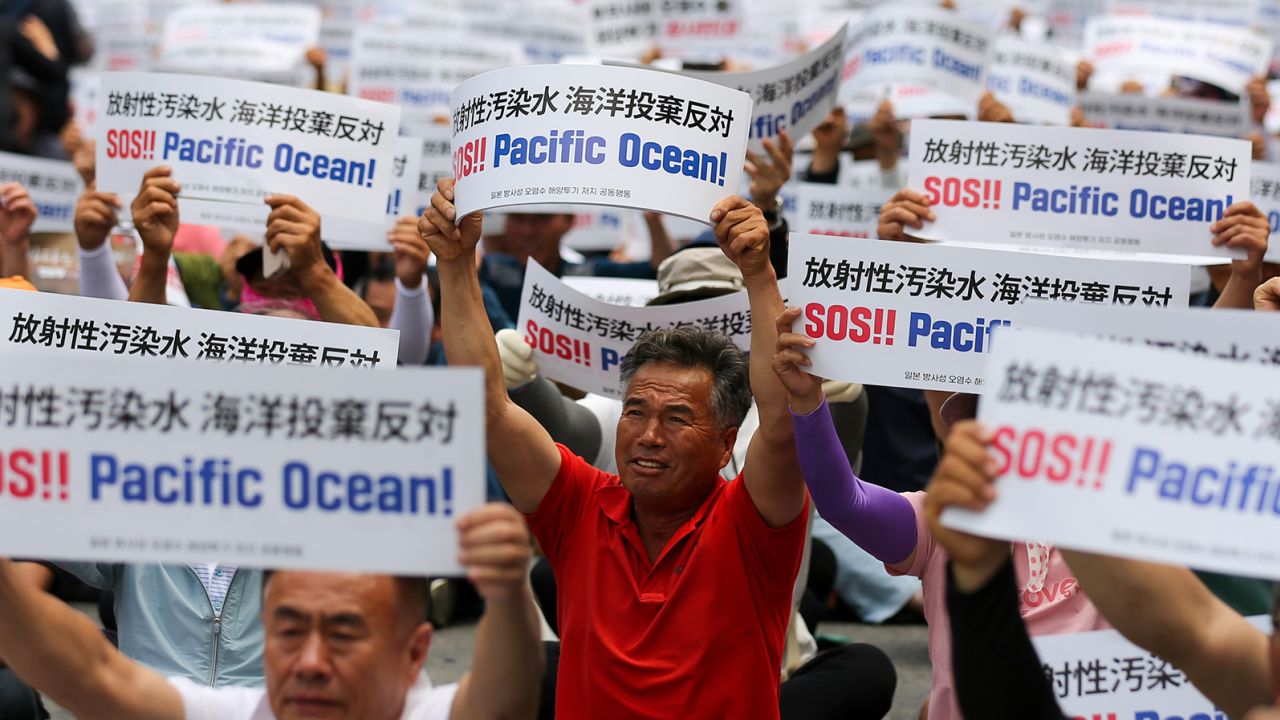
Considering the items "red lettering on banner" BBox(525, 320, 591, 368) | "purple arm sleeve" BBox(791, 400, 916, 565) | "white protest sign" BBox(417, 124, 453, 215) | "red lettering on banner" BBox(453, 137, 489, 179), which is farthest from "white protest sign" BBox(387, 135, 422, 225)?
"purple arm sleeve" BBox(791, 400, 916, 565)

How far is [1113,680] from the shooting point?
3285 millimetres

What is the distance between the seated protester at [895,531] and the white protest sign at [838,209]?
3011 millimetres

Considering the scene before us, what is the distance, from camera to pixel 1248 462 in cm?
240

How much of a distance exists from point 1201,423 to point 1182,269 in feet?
4.50

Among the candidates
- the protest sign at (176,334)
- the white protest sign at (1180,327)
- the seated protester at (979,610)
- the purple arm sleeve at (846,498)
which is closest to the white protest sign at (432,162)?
the protest sign at (176,334)

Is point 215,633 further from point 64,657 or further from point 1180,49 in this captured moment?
point 1180,49

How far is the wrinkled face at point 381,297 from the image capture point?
20.7 ft

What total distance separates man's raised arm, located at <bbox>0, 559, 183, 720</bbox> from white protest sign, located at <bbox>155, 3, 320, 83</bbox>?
22.0ft

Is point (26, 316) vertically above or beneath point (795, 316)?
beneath

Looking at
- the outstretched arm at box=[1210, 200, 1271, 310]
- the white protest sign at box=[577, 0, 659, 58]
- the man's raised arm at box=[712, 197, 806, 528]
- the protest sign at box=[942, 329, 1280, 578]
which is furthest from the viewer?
the white protest sign at box=[577, 0, 659, 58]

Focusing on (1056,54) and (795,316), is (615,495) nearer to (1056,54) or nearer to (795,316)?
(795,316)

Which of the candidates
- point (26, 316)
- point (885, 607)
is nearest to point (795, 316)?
point (26, 316)

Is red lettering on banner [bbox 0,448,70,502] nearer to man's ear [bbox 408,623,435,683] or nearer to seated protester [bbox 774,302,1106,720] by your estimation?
man's ear [bbox 408,623,435,683]

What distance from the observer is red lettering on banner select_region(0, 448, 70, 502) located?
103 inches
